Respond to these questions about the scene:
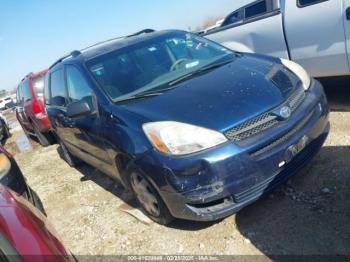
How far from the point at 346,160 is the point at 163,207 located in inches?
73.3

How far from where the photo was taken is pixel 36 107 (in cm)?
869

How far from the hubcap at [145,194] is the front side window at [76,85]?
1.09m

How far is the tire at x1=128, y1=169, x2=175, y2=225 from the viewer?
138 inches

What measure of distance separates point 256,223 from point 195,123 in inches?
39.7

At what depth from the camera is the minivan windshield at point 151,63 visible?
159 inches

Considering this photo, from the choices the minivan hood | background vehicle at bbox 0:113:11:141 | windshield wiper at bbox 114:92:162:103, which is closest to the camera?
the minivan hood

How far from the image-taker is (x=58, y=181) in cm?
626

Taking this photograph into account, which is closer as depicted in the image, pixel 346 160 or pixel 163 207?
pixel 163 207

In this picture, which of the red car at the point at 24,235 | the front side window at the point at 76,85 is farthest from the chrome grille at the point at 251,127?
the front side window at the point at 76,85

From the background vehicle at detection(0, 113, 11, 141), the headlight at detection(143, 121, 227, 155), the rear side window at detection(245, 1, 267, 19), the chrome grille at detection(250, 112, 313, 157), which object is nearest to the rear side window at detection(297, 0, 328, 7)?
the rear side window at detection(245, 1, 267, 19)

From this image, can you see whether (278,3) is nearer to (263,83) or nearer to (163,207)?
(263,83)

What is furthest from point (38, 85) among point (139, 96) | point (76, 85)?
point (139, 96)

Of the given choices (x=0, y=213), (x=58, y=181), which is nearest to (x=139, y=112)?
(x=0, y=213)

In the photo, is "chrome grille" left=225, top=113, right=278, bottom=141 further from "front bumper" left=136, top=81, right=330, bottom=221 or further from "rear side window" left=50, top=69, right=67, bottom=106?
"rear side window" left=50, top=69, right=67, bottom=106
